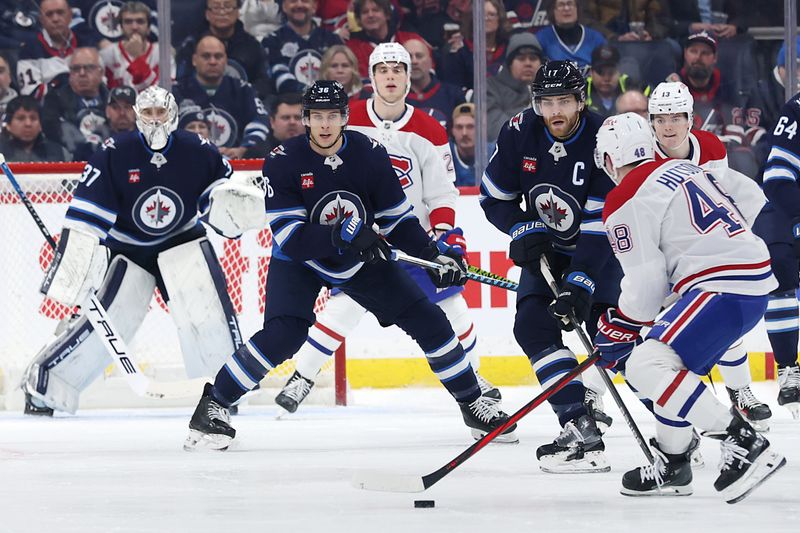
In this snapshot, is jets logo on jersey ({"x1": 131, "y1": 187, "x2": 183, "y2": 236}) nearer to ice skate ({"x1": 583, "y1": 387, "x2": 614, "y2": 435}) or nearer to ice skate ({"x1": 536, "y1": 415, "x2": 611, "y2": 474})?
ice skate ({"x1": 583, "y1": 387, "x2": 614, "y2": 435})

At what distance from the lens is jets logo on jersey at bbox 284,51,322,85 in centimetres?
638

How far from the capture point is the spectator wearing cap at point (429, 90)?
20.4ft

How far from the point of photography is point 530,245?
3.32 meters

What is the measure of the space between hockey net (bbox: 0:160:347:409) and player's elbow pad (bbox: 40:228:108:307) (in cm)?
64

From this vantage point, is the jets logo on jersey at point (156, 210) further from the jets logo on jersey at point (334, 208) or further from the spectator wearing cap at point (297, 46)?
the spectator wearing cap at point (297, 46)

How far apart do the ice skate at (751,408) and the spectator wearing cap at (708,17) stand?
2.64 meters

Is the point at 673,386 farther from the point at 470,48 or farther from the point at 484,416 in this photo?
the point at 470,48

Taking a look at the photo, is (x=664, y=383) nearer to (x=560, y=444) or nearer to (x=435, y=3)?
(x=560, y=444)

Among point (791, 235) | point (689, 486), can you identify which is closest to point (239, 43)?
point (791, 235)

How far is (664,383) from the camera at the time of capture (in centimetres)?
260

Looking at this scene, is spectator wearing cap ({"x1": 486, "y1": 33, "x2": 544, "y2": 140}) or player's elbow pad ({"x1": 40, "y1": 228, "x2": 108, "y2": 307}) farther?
spectator wearing cap ({"x1": 486, "y1": 33, "x2": 544, "y2": 140})

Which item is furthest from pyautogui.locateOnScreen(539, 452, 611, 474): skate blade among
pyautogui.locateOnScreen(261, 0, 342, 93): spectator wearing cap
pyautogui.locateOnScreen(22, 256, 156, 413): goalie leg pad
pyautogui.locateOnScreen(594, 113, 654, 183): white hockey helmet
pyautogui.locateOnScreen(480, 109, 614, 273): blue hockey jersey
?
pyautogui.locateOnScreen(261, 0, 342, 93): spectator wearing cap

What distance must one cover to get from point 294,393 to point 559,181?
1529 mm

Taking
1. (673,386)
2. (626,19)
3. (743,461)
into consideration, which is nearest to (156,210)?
(673,386)
